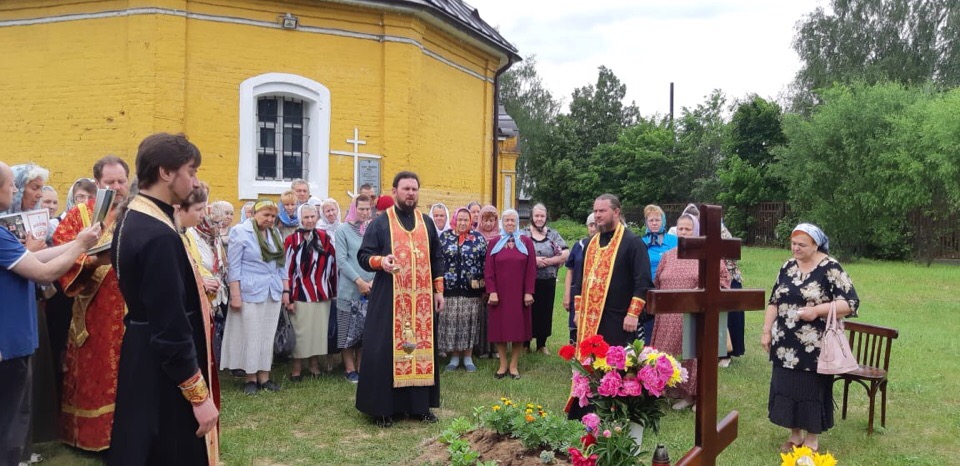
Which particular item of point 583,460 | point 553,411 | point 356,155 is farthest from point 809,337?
point 356,155

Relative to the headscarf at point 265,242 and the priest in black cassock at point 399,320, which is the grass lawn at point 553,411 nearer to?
the priest in black cassock at point 399,320

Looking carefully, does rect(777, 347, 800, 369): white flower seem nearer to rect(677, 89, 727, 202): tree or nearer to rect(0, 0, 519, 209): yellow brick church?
rect(0, 0, 519, 209): yellow brick church

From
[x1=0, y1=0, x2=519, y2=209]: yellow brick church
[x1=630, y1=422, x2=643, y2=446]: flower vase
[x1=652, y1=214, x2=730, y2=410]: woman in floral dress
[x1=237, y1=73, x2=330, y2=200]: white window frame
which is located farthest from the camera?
[x1=237, y1=73, x2=330, y2=200]: white window frame

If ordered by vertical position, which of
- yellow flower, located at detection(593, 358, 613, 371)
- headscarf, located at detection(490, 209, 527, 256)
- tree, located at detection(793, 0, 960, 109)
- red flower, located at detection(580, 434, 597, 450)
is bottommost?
red flower, located at detection(580, 434, 597, 450)

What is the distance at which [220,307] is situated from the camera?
→ 7520mm

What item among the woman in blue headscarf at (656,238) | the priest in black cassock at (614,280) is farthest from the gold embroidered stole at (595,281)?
the woman in blue headscarf at (656,238)

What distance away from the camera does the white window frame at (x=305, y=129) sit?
36.8 feet

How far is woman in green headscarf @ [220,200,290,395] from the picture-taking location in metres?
7.09

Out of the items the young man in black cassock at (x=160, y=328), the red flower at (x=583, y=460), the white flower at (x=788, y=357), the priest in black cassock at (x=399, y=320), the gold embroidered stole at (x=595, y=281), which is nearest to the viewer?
the young man in black cassock at (x=160, y=328)

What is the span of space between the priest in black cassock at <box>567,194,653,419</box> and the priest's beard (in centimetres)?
→ 158

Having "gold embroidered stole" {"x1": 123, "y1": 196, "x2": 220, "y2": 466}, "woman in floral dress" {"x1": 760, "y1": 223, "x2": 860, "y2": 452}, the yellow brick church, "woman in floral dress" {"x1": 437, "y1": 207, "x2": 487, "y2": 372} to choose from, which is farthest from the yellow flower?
the yellow brick church

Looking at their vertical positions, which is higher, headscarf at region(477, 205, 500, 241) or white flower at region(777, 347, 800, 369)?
headscarf at region(477, 205, 500, 241)

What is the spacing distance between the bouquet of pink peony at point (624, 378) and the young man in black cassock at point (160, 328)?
2016mm

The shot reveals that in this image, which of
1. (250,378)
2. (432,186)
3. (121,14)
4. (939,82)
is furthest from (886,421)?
(939,82)
